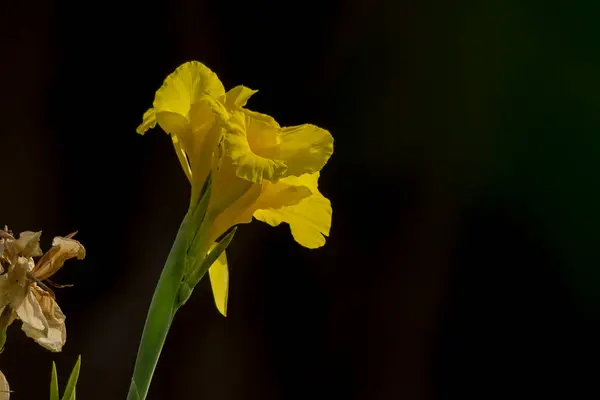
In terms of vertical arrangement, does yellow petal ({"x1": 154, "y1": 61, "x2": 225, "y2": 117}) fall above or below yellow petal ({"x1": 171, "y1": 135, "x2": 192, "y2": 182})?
above

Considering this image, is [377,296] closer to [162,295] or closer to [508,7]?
[508,7]

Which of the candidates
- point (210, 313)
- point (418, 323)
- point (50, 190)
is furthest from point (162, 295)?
point (418, 323)

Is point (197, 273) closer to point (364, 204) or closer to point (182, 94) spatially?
point (182, 94)

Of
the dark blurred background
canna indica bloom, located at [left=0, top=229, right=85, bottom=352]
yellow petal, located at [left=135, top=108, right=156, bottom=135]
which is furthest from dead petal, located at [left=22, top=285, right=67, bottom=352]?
the dark blurred background

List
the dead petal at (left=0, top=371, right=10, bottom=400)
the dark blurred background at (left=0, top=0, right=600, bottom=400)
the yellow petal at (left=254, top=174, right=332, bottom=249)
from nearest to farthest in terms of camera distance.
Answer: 1. the dead petal at (left=0, top=371, right=10, bottom=400)
2. the yellow petal at (left=254, top=174, right=332, bottom=249)
3. the dark blurred background at (left=0, top=0, right=600, bottom=400)

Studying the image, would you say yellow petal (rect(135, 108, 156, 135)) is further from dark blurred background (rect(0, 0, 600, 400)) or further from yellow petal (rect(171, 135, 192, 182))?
dark blurred background (rect(0, 0, 600, 400))

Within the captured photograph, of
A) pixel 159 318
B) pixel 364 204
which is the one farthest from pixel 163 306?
pixel 364 204
